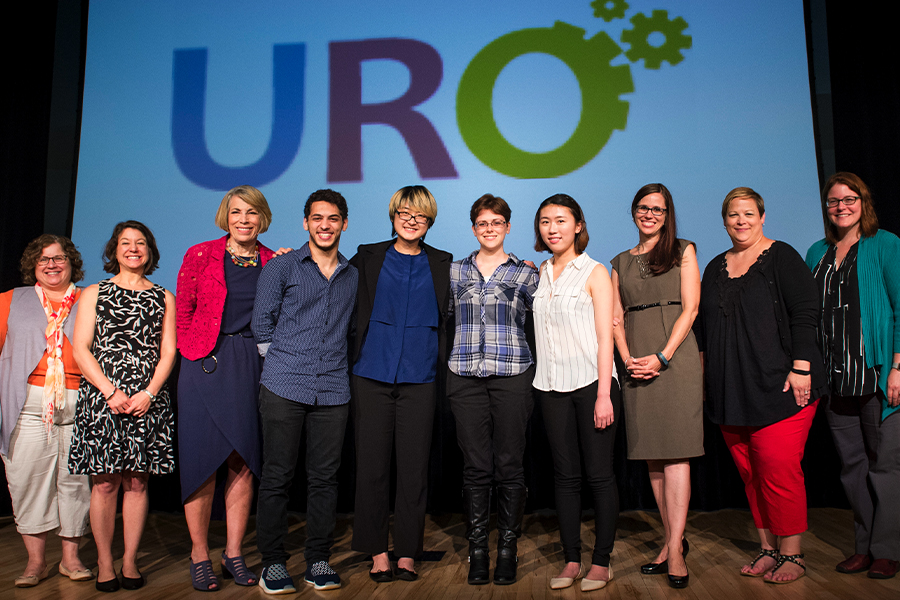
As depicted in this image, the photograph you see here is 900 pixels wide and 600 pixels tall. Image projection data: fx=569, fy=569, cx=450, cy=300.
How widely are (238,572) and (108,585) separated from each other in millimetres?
474

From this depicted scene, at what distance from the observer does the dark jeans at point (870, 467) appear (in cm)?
221

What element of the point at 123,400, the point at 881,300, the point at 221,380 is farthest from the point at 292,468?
the point at 881,300

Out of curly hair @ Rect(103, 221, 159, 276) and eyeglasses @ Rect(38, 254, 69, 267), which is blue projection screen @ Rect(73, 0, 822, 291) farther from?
curly hair @ Rect(103, 221, 159, 276)

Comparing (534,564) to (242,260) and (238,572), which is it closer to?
(238,572)

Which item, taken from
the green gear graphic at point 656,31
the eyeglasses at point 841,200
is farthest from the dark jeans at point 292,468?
the green gear graphic at point 656,31

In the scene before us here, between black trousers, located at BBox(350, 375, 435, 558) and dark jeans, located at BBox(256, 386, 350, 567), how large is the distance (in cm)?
10

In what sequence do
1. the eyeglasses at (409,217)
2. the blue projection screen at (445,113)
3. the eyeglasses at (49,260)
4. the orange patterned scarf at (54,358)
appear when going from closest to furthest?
the eyeglasses at (409,217) → the orange patterned scarf at (54,358) → the eyeglasses at (49,260) → the blue projection screen at (445,113)

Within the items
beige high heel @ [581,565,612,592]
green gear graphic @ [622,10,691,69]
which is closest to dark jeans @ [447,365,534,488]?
beige high heel @ [581,565,612,592]

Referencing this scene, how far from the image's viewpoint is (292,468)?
7.12 feet

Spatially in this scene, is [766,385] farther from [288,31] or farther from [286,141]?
[288,31]

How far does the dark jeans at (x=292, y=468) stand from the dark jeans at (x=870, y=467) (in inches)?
80.8

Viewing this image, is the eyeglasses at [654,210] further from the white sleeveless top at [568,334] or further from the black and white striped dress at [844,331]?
the black and white striped dress at [844,331]

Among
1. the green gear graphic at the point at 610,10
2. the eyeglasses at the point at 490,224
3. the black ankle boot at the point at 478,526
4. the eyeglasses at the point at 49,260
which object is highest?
the green gear graphic at the point at 610,10

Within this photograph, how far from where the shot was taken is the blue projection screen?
3.30 meters
